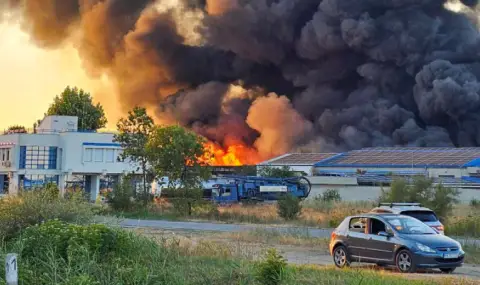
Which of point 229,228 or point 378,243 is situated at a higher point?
point 378,243

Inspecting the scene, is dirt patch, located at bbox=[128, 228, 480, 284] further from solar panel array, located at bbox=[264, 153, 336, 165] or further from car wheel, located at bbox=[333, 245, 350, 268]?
→ solar panel array, located at bbox=[264, 153, 336, 165]

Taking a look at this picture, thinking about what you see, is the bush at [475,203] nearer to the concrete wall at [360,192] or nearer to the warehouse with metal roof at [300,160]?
the concrete wall at [360,192]

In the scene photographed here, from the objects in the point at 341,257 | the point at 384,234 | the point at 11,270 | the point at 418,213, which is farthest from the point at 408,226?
the point at 11,270

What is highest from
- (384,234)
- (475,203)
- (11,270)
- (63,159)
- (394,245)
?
(63,159)

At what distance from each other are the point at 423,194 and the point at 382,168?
128 feet

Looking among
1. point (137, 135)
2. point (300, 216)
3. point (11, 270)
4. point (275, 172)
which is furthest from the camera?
point (275, 172)

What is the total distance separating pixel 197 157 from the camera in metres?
43.3

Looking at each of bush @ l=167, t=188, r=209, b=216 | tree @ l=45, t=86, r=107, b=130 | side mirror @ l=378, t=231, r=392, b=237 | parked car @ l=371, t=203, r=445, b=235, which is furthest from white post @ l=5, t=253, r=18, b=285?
tree @ l=45, t=86, r=107, b=130

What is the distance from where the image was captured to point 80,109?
89500 millimetres

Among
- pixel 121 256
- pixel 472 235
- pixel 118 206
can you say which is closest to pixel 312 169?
pixel 118 206

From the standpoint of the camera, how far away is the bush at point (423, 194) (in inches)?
1249

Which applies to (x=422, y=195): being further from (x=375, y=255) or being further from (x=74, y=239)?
(x=74, y=239)

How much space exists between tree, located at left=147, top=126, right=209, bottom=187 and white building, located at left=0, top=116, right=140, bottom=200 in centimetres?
2134

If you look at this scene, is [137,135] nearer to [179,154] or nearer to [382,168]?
[179,154]
